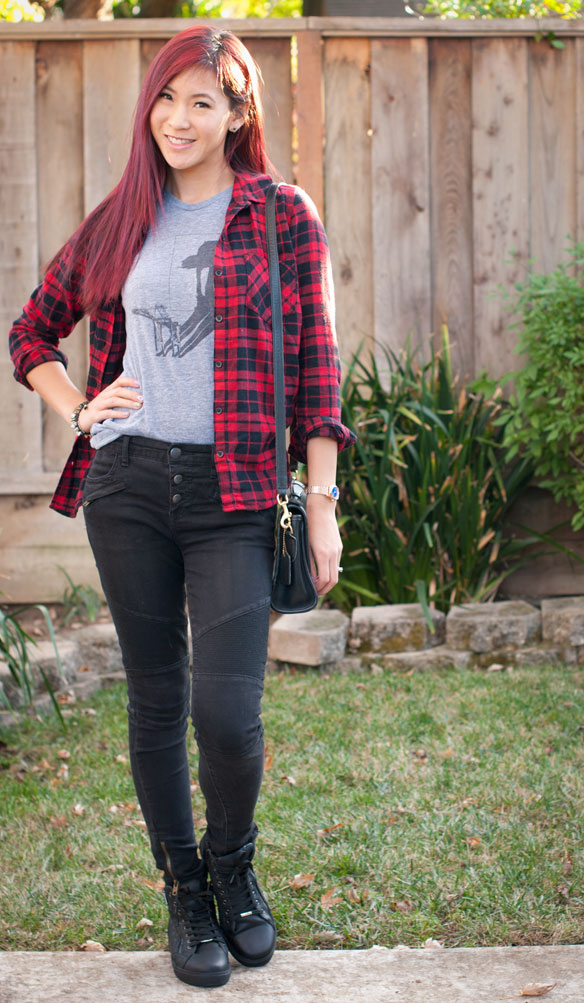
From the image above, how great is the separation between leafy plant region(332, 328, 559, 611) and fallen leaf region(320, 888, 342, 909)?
1871 mm

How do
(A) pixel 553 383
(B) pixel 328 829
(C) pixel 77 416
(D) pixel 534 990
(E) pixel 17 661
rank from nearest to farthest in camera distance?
1. (D) pixel 534 990
2. (C) pixel 77 416
3. (B) pixel 328 829
4. (E) pixel 17 661
5. (A) pixel 553 383

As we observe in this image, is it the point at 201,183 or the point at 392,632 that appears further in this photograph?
the point at 392,632

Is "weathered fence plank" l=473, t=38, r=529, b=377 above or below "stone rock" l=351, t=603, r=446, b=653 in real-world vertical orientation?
above

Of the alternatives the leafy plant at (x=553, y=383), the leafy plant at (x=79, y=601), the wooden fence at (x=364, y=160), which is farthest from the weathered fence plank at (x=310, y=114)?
the leafy plant at (x=79, y=601)

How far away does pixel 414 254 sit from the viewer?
14.9ft

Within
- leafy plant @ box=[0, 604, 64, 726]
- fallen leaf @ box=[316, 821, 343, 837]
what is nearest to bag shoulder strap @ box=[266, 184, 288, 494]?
fallen leaf @ box=[316, 821, 343, 837]

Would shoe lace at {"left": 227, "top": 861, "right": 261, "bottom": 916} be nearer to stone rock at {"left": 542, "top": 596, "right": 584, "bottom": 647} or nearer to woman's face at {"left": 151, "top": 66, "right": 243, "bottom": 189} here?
woman's face at {"left": 151, "top": 66, "right": 243, "bottom": 189}

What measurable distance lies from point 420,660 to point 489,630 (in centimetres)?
32

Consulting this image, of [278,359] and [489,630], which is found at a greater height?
[278,359]

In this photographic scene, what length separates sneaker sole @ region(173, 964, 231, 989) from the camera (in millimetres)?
1941

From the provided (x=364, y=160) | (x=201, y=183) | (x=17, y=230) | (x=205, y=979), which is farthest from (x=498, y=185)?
(x=205, y=979)

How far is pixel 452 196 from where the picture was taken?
14.9 ft

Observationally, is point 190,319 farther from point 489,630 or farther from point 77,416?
point 489,630

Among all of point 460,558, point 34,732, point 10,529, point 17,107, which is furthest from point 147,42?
point 34,732
